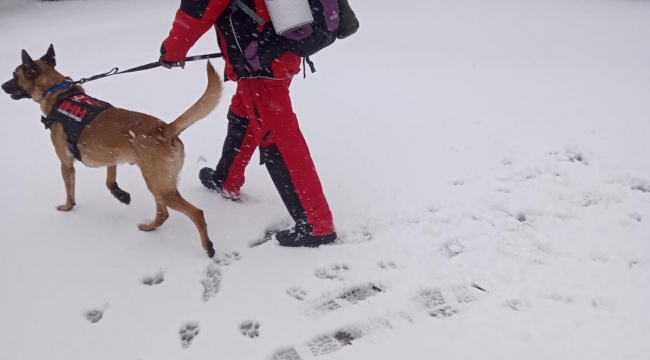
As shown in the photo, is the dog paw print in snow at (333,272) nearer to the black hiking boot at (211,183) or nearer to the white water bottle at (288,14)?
the black hiking boot at (211,183)

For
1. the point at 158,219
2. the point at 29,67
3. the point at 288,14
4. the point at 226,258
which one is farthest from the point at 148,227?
the point at 288,14

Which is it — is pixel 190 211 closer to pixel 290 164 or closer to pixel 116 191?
pixel 290 164

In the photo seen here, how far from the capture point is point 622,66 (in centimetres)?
509

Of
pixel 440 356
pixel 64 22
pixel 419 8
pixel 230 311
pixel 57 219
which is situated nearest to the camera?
pixel 440 356

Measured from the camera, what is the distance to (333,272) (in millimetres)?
2539

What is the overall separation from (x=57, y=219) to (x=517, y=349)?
2.79m

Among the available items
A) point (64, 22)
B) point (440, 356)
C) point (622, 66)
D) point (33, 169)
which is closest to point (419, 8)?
point (622, 66)

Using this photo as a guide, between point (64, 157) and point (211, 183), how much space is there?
3.03ft

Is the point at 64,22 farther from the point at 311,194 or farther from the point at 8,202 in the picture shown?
the point at 311,194

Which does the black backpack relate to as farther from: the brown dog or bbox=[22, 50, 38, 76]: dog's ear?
bbox=[22, 50, 38, 76]: dog's ear

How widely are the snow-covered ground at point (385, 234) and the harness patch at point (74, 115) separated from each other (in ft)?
1.80

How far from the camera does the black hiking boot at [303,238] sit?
2.72 meters

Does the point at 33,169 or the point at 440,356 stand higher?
the point at 33,169

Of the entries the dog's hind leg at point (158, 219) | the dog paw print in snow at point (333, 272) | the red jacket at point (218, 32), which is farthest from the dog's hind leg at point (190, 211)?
the red jacket at point (218, 32)
